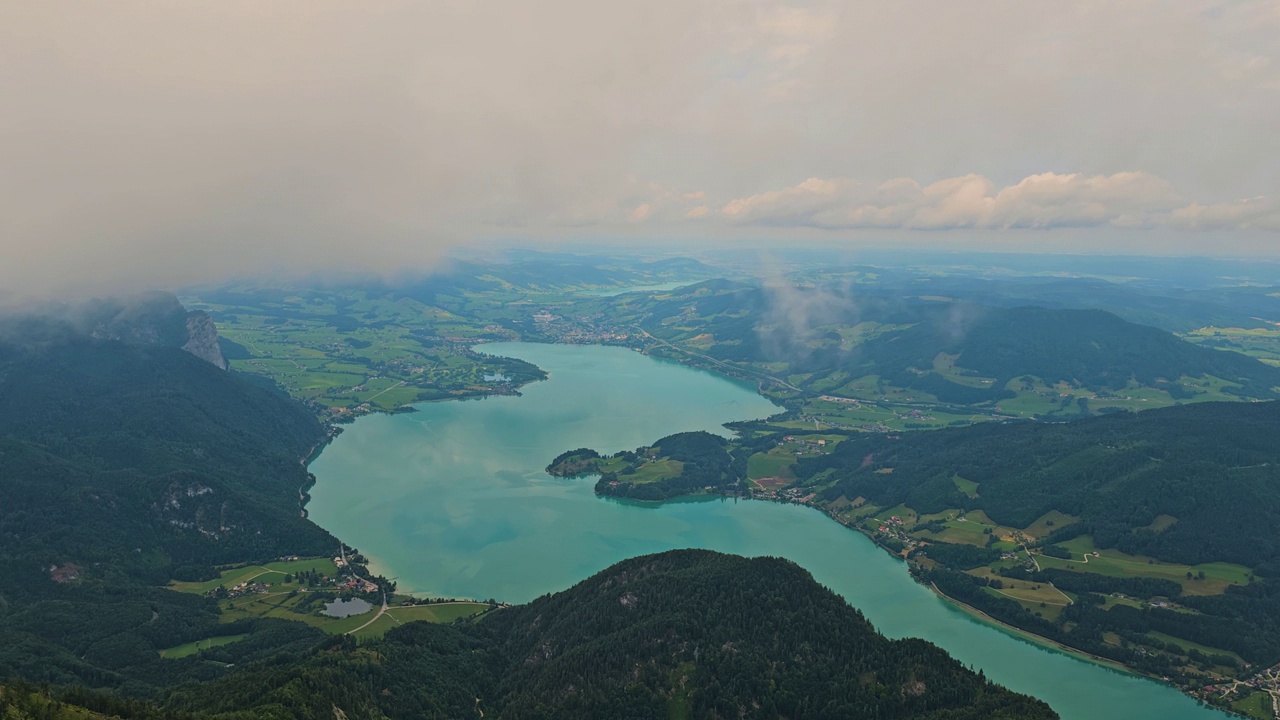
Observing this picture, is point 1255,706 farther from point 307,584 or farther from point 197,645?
point 197,645

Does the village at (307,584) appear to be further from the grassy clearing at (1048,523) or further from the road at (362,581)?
the grassy clearing at (1048,523)

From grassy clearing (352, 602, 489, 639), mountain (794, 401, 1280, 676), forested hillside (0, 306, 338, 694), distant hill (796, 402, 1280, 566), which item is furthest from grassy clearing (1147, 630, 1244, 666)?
forested hillside (0, 306, 338, 694)

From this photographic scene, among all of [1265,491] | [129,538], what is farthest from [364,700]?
[1265,491]

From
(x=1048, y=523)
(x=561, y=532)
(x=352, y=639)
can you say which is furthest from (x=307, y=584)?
(x=1048, y=523)

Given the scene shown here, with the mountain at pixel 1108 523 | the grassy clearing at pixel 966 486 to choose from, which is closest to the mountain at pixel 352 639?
the mountain at pixel 1108 523

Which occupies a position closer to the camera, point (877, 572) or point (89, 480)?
point (877, 572)

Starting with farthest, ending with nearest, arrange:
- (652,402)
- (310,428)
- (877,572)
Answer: (652,402)
(310,428)
(877,572)

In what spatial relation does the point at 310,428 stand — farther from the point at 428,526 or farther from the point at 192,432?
the point at 428,526

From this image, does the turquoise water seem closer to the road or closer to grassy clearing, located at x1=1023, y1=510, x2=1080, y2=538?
the road
